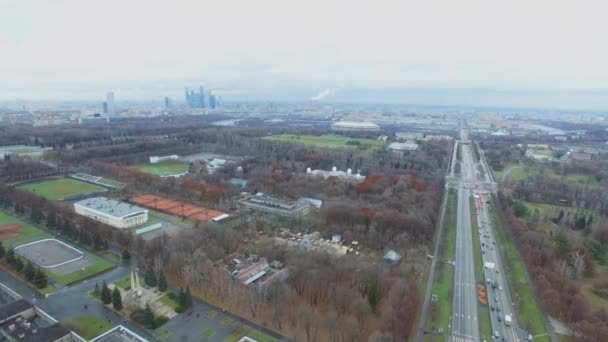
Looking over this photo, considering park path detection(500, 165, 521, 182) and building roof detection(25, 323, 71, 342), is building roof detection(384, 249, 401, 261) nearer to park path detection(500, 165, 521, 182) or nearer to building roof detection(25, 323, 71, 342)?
building roof detection(25, 323, 71, 342)

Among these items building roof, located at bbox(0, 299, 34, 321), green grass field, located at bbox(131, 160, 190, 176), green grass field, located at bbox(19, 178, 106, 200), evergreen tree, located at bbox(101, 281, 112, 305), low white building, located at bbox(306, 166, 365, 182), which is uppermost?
low white building, located at bbox(306, 166, 365, 182)

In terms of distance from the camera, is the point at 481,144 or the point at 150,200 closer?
the point at 150,200

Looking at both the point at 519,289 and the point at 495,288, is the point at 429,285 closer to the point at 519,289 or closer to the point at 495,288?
the point at 495,288

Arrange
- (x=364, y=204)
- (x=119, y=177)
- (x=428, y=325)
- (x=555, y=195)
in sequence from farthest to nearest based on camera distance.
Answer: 1. (x=119, y=177)
2. (x=555, y=195)
3. (x=364, y=204)
4. (x=428, y=325)

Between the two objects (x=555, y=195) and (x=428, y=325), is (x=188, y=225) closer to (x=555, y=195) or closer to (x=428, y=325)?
(x=428, y=325)

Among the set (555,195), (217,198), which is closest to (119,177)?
(217,198)

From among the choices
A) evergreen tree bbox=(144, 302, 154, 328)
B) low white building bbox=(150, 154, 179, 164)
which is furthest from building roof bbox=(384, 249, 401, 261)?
low white building bbox=(150, 154, 179, 164)

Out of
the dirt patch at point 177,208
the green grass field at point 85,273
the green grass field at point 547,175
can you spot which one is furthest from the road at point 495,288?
the green grass field at point 85,273
